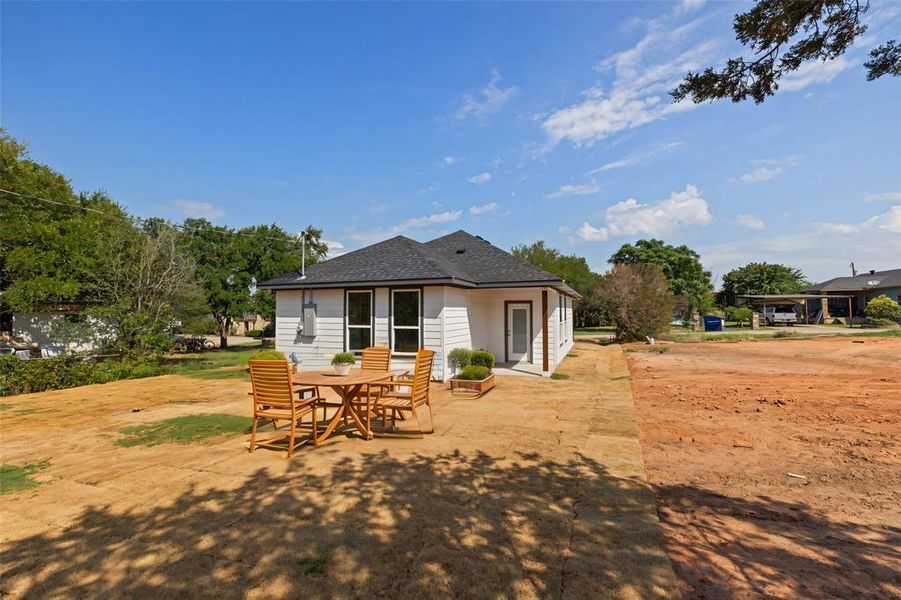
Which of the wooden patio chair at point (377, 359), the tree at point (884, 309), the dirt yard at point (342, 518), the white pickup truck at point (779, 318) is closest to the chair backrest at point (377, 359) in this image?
the wooden patio chair at point (377, 359)

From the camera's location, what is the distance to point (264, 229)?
1048 inches

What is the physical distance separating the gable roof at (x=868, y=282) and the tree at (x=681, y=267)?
11700 millimetres

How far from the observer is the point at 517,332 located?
47.6ft

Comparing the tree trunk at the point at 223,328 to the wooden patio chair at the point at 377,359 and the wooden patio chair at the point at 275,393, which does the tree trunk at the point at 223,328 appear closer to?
the wooden patio chair at the point at 377,359

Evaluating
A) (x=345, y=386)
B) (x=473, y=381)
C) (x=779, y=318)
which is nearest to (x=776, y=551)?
(x=345, y=386)

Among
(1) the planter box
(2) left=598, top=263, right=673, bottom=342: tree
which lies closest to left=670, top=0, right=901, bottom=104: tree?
Result: (1) the planter box

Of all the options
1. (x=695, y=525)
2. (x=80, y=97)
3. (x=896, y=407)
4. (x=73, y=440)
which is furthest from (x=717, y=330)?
(x=80, y=97)

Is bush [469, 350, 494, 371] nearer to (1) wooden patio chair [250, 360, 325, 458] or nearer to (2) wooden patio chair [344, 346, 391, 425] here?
(2) wooden patio chair [344, 346, 391, 425]

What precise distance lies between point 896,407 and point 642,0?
350 inches

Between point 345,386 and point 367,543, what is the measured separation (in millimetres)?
2810

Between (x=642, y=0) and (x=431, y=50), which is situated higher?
(x=431, y=50)

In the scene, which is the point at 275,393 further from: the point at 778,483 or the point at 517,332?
the point at 517,332

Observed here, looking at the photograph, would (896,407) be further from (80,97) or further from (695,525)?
(80,97)

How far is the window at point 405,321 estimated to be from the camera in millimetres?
11000
